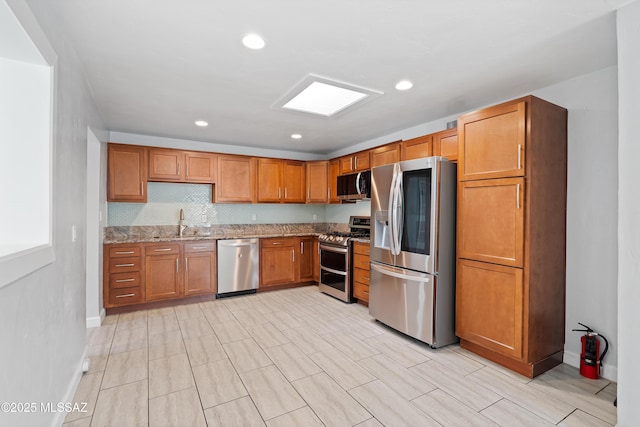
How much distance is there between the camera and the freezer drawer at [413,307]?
2.91 metres

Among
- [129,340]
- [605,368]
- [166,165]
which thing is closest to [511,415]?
[605,368]

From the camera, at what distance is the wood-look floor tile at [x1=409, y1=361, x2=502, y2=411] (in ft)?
6.91

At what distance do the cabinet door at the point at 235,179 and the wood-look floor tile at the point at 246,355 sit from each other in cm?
251

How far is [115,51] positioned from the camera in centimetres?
222

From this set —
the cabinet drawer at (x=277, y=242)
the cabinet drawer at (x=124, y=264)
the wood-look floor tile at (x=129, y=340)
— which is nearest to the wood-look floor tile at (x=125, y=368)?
the wood-look floor tile at (x=129, y=340)

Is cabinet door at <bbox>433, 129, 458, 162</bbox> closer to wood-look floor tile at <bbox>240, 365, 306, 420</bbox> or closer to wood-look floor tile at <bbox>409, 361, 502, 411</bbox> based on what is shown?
wood-look floor tile at <bbox>409, 361, 502, 411</bbox>

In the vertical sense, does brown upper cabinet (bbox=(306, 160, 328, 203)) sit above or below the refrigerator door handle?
above

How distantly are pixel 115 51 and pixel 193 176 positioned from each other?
2.57m

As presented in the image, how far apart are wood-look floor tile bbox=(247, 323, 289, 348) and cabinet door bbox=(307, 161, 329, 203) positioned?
258 cm

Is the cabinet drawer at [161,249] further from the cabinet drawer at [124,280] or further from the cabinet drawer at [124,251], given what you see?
the cabinet drawer at [124,280]

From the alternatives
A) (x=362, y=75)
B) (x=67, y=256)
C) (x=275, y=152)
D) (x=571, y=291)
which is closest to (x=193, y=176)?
(x=275, y=152)

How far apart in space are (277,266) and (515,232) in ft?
11.4

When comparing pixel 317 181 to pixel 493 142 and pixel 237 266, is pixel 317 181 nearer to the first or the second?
pixel 237 266

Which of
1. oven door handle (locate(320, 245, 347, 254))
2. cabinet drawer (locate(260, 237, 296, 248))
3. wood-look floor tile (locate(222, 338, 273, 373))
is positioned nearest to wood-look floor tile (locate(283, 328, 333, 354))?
wood-look floor tile (locate(222, 338, 273, 373))
